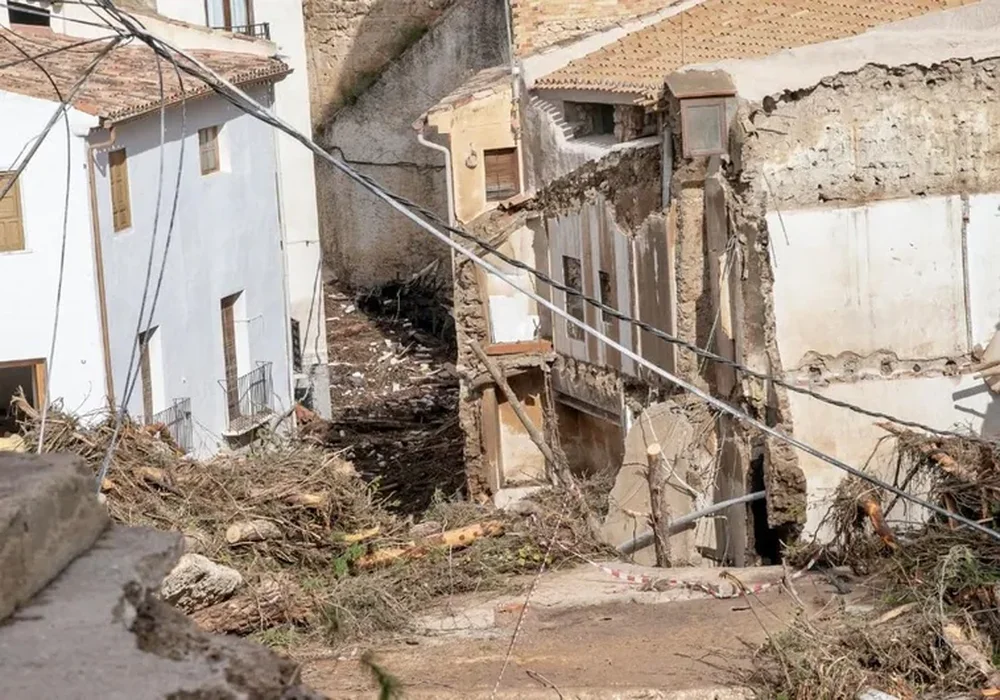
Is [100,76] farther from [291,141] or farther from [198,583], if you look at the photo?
[198,583]

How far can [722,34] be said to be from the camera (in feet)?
62.6

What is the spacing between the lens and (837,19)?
18.9m

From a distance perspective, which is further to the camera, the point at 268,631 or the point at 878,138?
the point at 878,138

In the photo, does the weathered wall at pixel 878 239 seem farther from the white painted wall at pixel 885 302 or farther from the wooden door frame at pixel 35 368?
the wooden door frame at pixel 35 368

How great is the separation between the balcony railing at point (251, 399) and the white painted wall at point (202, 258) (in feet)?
0.61

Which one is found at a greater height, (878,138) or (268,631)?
(878,138)

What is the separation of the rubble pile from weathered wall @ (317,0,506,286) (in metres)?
0.64

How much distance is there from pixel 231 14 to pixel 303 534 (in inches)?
654

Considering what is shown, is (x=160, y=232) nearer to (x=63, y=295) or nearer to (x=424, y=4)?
(x=63, y=295)

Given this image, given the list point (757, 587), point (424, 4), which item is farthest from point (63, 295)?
point (424, 4)

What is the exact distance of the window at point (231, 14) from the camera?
1029 inches

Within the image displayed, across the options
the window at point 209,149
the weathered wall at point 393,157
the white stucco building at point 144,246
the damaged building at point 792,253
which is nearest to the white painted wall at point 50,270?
the white stucco building at point 144,246

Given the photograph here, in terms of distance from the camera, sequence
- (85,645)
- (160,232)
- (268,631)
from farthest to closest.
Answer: (160,232) → (268,631) → (85,645)

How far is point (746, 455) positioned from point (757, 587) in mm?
2768
